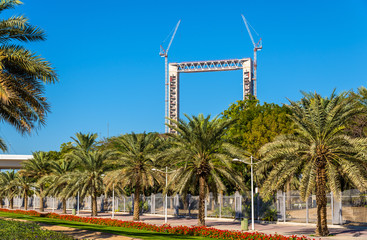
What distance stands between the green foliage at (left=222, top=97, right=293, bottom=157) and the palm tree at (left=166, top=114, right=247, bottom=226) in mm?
12221

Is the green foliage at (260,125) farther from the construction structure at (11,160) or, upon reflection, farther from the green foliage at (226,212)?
the construction structure at (11,160)

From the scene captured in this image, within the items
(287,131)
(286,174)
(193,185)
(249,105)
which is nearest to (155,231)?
(193,185)

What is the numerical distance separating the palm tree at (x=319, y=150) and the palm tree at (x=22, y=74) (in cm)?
1532

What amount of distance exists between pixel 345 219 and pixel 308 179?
1031 centimetres

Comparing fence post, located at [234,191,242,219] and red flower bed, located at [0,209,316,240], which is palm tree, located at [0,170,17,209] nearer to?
red flower bed, located at [0,209,316,240]

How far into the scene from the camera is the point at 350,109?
28188 mm

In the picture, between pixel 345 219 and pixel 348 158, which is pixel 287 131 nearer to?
pixel 345 219

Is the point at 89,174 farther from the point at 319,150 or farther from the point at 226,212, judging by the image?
the point at 319,150

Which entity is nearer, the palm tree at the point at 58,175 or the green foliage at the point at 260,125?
the green foliage at the point at 260,125

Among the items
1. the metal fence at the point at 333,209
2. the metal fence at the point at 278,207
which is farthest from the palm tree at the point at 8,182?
the metal fence at the point at 333,209

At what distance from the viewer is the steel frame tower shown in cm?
14550

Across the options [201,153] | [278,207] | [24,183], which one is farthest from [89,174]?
[24,183]

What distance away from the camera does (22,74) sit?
21.5 meters

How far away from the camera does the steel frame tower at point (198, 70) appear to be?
146m
